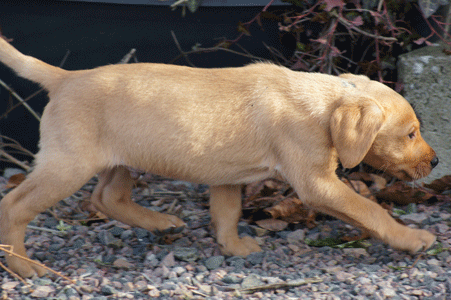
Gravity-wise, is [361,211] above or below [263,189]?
above

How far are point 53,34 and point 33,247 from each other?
80.3 inches

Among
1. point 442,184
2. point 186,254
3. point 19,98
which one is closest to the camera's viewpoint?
point 186,254

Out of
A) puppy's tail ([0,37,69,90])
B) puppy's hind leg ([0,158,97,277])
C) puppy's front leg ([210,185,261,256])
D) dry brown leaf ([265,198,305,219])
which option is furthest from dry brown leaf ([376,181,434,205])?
puppy's tail ([0,37,69,90])

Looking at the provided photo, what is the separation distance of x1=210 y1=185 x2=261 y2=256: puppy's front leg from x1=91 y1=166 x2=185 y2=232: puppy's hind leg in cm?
30

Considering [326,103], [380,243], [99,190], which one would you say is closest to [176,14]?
[99,190]

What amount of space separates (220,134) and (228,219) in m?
0.63

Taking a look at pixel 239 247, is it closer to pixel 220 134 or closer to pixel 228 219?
pixel 228 219

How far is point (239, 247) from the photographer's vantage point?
343cm

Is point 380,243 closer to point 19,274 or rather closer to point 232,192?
point 232,192

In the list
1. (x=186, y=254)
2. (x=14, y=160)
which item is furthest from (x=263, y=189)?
(x=14, y=160)

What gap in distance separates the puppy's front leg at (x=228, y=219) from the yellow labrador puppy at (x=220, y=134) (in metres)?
0.28

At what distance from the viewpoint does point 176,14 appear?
4.73 metres

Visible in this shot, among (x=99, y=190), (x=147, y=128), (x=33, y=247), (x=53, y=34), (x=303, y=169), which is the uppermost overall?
(x=53, y=34)

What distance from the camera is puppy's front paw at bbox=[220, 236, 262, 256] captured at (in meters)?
3.42
